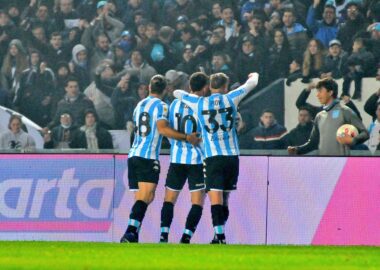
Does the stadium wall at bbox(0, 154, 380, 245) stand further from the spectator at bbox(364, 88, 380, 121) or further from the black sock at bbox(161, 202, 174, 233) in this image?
the spectator at bbox(364, 88, 380, 121)

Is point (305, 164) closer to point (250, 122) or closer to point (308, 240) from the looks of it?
point (308, 240)

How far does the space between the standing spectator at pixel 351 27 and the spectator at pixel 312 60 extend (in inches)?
13.3

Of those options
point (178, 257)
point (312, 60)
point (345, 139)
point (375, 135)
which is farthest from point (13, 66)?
point (178, 257)

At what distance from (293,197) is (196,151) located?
156 cm

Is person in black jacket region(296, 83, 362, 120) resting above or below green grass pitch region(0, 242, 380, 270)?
above

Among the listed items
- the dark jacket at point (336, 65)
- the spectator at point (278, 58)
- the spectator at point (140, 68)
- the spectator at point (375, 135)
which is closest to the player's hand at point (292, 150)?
the spectator at point (375, 135)

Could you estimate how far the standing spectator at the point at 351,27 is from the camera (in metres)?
15.6

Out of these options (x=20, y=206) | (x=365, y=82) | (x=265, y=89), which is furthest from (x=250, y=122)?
(x=20, y=206)

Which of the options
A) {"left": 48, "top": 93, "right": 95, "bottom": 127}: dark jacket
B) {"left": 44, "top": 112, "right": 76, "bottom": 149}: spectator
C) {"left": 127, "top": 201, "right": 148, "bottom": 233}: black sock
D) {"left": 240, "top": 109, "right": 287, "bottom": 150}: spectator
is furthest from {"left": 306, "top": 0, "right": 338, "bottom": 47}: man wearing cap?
{"left": 127, "top": 201, "right": 148, "bottom": 233}: black sock

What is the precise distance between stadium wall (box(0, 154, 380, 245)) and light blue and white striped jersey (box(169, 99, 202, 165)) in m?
1.15

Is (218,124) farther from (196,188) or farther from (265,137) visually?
(265,137)

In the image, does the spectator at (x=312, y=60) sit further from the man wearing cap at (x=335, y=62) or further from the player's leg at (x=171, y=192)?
the player's leg at (x=171, y=192)

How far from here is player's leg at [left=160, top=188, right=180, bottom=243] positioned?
12.0m

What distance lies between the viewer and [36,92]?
1686cm
